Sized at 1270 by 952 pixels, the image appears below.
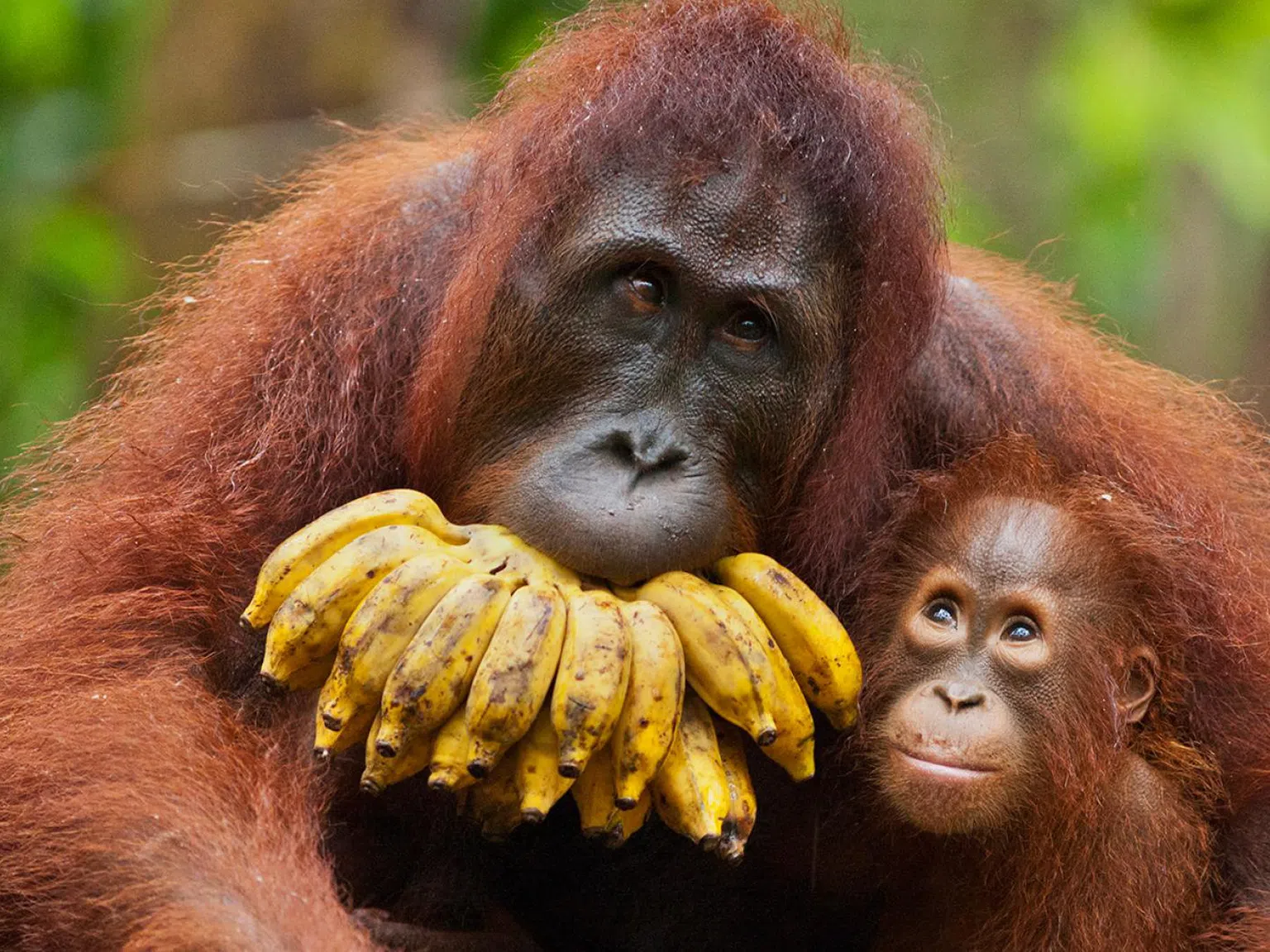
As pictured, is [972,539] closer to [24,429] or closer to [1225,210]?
[24,429]

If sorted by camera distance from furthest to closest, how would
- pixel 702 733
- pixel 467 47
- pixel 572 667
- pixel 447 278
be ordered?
1. pixel 467 47
2. pixel 447 278
3. pixel 702 733
4. pixel 572 667

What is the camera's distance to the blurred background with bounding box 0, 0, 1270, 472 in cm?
625

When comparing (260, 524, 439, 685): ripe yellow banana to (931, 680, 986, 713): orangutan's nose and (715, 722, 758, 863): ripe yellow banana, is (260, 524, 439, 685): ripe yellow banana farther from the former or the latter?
(931, 680, 986, 713): orangutan's nose

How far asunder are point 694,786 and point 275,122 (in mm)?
4101

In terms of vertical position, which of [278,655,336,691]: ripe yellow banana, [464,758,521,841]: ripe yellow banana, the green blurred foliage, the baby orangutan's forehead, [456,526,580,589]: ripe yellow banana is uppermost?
the baby orangutan's forehead

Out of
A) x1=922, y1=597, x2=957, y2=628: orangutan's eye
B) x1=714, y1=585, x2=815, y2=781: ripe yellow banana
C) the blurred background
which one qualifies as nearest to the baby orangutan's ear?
x1=922, y1=597, x2=957, y2=628: orangutan's eye

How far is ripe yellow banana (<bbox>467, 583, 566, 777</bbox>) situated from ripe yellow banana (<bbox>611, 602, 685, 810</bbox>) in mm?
133

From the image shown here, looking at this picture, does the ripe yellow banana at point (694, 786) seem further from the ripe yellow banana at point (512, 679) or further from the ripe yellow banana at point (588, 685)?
the ripe yellow banana at point (512, 679)

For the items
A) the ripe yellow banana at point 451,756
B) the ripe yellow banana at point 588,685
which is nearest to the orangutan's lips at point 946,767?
the ripe yellow banana at point 588,685

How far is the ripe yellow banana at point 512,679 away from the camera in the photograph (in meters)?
2.80

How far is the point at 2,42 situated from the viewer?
21.5 feet

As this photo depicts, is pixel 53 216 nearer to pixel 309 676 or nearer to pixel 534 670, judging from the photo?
pixel 309 676

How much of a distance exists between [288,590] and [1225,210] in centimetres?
583

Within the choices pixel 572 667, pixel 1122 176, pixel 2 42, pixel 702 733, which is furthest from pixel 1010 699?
pixel 2 42
